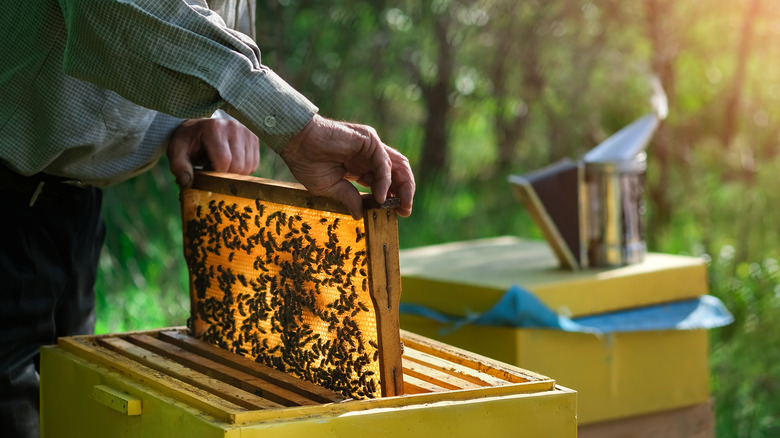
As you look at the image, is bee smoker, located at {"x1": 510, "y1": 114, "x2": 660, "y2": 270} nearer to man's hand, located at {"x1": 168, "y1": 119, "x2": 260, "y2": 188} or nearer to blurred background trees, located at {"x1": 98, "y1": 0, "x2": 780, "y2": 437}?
man's hand, located at {"x1": 168, "y1": 119, "x2": 260, "y2": 188}

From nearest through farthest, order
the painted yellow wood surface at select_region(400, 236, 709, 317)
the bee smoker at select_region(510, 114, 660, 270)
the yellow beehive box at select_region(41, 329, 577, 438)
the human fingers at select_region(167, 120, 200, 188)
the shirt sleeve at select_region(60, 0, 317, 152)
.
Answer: the yellow beehive box at select_region(41, 329, 577, 438) < the shirt sleeve at select_region(60, 0, 317, 152) < the human fingers at select_region(167, 120, 200, 188) < the painted yellow wood surface at select_region(400, 236, 709, 317) < the bee smoker at select_region(510, 114, 660, 270)

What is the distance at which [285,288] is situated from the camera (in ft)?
Answer: 4.87

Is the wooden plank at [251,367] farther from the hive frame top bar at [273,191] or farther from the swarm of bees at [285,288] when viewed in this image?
the hive frame top bar at [273,191]

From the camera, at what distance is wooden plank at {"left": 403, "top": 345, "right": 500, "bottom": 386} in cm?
136

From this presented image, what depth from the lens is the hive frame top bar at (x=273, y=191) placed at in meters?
1.30

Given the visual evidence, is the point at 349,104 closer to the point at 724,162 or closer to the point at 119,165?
the point at 724,162

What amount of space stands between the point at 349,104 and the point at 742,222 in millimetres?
2085

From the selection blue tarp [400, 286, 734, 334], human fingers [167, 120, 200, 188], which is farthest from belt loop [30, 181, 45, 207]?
blue tarp [400, 286, 734, 334]

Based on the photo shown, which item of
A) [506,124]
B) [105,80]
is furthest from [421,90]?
[105,80]

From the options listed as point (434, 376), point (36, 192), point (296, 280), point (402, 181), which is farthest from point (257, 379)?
point (36, 192)

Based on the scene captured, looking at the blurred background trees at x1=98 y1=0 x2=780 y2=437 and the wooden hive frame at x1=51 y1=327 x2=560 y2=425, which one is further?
the blurred background trees at x1=98 y1=0 x2=780 y2=437

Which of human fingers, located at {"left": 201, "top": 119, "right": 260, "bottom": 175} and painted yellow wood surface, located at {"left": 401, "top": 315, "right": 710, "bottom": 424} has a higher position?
human fingers, located at {"left": 201, "top": 119, "right": 260, "bottom": 175}

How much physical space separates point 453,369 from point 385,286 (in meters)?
0.22

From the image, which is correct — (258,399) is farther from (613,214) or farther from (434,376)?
(613,214)
